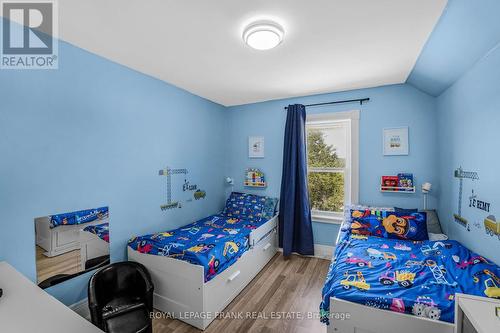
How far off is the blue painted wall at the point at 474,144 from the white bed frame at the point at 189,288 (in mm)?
2217

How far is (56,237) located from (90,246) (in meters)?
0.30

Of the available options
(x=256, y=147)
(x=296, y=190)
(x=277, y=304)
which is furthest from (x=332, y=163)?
(x=277, y=304)

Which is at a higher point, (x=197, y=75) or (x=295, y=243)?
(x=197, y=75)

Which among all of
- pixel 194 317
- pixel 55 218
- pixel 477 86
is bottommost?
pixel 194 317

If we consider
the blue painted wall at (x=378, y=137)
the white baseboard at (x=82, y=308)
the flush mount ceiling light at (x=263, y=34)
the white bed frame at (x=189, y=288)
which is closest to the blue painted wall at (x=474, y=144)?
the blue painted wall at (x=378, y=137)

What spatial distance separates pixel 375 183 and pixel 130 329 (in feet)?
10.3

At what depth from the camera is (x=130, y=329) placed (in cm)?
170

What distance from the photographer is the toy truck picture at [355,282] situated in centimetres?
152

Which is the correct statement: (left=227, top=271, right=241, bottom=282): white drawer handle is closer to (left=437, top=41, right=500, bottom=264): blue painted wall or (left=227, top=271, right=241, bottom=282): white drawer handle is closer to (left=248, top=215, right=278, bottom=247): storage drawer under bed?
(left=248, top=215, right=278, bottom=247): storage drawer under bed

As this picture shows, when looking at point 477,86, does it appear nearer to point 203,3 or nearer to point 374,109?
point 374,109

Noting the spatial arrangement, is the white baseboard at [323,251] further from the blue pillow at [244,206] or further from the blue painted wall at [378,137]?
the blue pillow at [244,206]

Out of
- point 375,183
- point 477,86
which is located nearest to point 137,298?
point 375,183

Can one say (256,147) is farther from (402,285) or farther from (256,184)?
(402,285)

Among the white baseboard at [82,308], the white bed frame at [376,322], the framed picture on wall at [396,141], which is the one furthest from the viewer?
the framed picture on wall at [396,141]
